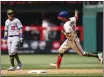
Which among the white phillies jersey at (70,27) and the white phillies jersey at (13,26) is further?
the white phillies jersey at (13,26)

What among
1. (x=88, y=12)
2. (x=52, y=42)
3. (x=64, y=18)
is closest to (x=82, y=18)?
(x=88, y=12)

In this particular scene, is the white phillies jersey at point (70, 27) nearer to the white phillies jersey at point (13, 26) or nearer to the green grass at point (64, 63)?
the white phillies jersey at point (13, 26)

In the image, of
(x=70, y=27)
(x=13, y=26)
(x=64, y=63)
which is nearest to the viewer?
(x=70, y=27)

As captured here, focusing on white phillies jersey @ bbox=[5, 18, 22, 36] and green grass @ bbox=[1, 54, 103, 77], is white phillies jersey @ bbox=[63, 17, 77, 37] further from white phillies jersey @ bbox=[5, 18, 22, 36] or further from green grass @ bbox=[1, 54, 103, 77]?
green grass @ bbox=[1, 54, 103, 77]

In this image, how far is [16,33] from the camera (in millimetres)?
13047

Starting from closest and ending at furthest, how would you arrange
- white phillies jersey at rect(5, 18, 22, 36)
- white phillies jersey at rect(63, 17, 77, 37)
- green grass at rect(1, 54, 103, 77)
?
white phillies jersey at rect(63, 17, 77, 37) < white phillies jersey at rect(5, 18, 22, 36) < green grass at rect(1, 54, 103, 77)

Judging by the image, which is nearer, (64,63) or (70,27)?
(70,27)

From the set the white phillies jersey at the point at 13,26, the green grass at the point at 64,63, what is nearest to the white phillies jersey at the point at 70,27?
the white phillies jersey at the point at 13,26

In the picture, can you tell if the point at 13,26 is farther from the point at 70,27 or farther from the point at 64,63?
the point at 64,63

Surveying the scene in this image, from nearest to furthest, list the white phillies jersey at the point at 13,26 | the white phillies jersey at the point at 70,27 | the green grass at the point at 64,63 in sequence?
the white phillies jersey at the point at 70,27 → the white phillies jersey at the point at 13,26 → the green grass at the point at 64,63

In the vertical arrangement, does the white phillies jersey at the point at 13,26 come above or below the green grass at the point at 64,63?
above

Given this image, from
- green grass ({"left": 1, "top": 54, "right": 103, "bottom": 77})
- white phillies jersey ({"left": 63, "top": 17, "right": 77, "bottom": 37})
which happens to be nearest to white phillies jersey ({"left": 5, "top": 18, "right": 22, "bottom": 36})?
white phillies jersey ({"left": 63, "top": 17, "right": 77, "bottom": 37})

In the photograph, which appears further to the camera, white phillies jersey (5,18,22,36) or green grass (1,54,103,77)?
green grass (1,54,103,77)

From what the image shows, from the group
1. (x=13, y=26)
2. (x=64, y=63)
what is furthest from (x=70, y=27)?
(x=64, y=63)
